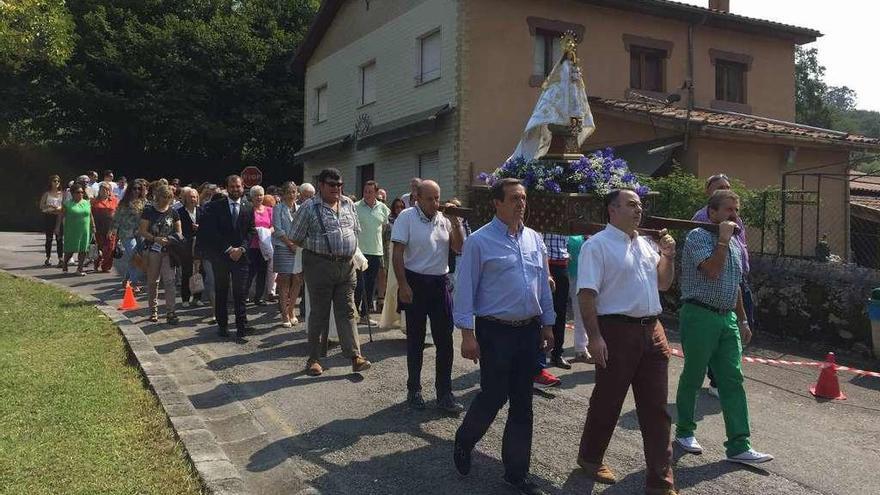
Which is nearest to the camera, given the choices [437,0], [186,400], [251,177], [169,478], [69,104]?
[169,478]

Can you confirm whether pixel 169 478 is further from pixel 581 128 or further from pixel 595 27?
pixel 595 27

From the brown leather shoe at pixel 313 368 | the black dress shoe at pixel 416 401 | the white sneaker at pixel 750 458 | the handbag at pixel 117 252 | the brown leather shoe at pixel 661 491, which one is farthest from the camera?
the handbag at pixel 117 252

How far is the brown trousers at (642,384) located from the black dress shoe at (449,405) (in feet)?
5.36

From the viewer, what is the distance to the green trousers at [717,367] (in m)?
4.93

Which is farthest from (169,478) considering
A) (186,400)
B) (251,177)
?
A: (251,177)

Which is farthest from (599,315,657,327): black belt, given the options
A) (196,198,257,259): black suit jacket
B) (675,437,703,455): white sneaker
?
(196,198,257,259): black suit jacket

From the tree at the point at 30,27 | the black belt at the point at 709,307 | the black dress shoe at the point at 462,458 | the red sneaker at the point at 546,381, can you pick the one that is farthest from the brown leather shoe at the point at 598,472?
the tree at the point at 30,27

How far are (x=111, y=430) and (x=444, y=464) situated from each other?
233 centimetres

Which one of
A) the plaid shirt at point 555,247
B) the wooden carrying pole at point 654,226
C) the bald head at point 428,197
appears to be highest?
the bald head at point 428,197

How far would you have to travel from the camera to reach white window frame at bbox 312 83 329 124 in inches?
948

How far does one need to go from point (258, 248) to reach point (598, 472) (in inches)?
282

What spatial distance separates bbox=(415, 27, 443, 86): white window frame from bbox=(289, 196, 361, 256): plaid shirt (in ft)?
35.8

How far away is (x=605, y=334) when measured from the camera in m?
4.41

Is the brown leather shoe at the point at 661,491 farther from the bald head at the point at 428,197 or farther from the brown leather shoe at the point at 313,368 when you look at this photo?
the brown leather shoe at the point at 313,368
